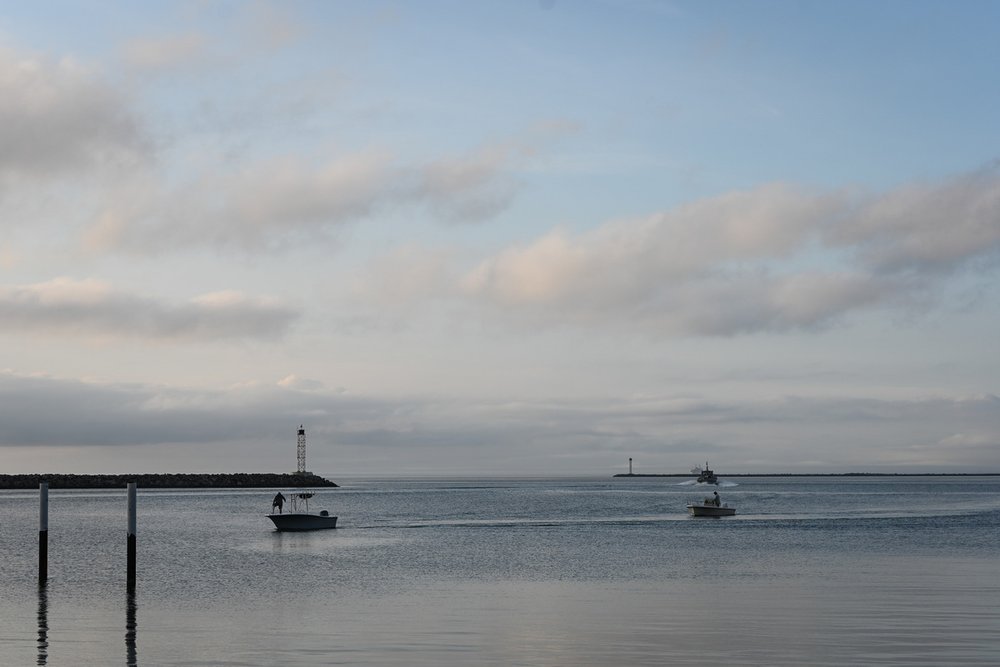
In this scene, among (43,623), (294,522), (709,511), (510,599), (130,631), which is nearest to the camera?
(130,631)

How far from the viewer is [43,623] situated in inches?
1071

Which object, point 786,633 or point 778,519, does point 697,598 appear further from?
point 778,519

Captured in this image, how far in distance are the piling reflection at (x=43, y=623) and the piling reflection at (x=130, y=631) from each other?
148 centimetres

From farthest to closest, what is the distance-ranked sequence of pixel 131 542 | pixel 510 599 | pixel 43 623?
pixel 131 542 < pixel 510 599 < pixel 43 623

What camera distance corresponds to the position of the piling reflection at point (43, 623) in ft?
73.5

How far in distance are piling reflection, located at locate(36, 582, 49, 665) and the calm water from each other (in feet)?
0.23

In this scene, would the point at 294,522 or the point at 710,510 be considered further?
the point at 710,510

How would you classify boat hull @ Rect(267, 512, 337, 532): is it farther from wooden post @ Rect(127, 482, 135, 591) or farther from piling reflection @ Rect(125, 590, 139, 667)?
piling reflection @ Rect(125, 590, 139, 667)

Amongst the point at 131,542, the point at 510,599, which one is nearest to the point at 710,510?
the point at 510,599

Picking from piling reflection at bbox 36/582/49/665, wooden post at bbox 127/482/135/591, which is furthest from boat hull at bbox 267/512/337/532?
wooden post at bbox 127/482/135/591

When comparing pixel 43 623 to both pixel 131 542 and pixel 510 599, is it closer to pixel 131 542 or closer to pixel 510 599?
pixel 131 542

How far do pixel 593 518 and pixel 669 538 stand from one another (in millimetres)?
25273

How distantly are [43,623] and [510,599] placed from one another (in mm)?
11863

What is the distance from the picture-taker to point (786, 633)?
82.2 ft
